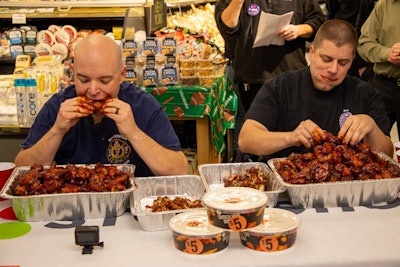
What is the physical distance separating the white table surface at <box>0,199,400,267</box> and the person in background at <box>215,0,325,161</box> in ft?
8.60

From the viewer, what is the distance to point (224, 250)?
2039 millimetres

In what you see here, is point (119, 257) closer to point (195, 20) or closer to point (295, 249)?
point (295, 249)

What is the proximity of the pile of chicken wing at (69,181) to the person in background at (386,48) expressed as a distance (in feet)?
9.25

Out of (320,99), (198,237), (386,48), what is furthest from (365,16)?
(198,237)

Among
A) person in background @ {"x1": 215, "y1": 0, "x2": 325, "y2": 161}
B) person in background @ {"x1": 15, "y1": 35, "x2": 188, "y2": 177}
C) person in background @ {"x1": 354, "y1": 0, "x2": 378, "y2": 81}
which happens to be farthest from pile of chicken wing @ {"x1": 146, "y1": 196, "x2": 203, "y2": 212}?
person in background @ {"x1": 354, "y1": 0, "x2": 378, "y2": 81}

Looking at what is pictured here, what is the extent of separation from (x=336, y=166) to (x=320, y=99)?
0.82 metres

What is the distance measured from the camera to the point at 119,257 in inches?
79.8

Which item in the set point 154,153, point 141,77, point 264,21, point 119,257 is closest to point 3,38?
point 141,77

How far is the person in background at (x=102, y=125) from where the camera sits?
2686mm

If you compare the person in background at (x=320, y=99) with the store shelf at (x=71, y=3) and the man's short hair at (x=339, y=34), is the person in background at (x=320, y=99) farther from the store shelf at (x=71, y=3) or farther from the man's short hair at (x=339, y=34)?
the store shelf at (x=71, y=3)

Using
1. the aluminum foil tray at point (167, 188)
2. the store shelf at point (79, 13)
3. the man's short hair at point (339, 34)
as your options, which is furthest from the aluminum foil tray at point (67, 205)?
the store shelf at point (79, 13)

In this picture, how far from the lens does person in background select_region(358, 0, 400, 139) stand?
14.9 ft

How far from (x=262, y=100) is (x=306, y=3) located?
1.88 meters

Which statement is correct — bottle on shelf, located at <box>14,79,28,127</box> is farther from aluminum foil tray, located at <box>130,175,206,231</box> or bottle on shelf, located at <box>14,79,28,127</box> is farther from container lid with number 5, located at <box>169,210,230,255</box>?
container lid with number 5, located at <box>169,210,230,255</box>
